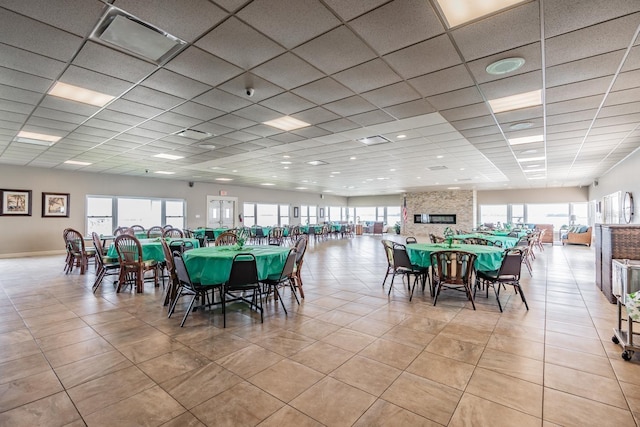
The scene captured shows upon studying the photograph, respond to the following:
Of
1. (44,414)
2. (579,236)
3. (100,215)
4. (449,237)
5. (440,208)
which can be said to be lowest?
(44,414)

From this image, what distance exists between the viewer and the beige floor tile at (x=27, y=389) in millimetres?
2033

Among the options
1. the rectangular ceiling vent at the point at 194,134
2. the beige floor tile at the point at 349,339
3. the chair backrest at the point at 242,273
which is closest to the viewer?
the beige floor tile at the point at 349,339

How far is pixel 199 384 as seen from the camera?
222cm

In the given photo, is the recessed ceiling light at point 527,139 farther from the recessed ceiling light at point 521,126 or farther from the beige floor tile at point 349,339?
the beige floor tile at point 349,339

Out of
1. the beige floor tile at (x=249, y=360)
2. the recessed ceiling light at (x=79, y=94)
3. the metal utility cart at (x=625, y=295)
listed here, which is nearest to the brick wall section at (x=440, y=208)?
the metal utility cart at (x=625, y=295)

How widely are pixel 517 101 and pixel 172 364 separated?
4837 millimetres

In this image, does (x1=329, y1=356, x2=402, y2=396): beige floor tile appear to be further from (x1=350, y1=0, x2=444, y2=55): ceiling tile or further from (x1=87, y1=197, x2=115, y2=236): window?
(x1=87, y1=197, x2=115, y2=236): window

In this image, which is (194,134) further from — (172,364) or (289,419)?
(289,419)

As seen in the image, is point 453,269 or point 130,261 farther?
point 130,261

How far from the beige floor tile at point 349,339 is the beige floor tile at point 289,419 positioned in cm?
98

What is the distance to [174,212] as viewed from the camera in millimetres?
12562

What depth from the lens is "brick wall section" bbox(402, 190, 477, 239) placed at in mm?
17234

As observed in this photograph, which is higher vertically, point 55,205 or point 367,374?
point 55,205

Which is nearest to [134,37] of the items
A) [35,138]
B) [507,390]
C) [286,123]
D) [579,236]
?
[286,123]
